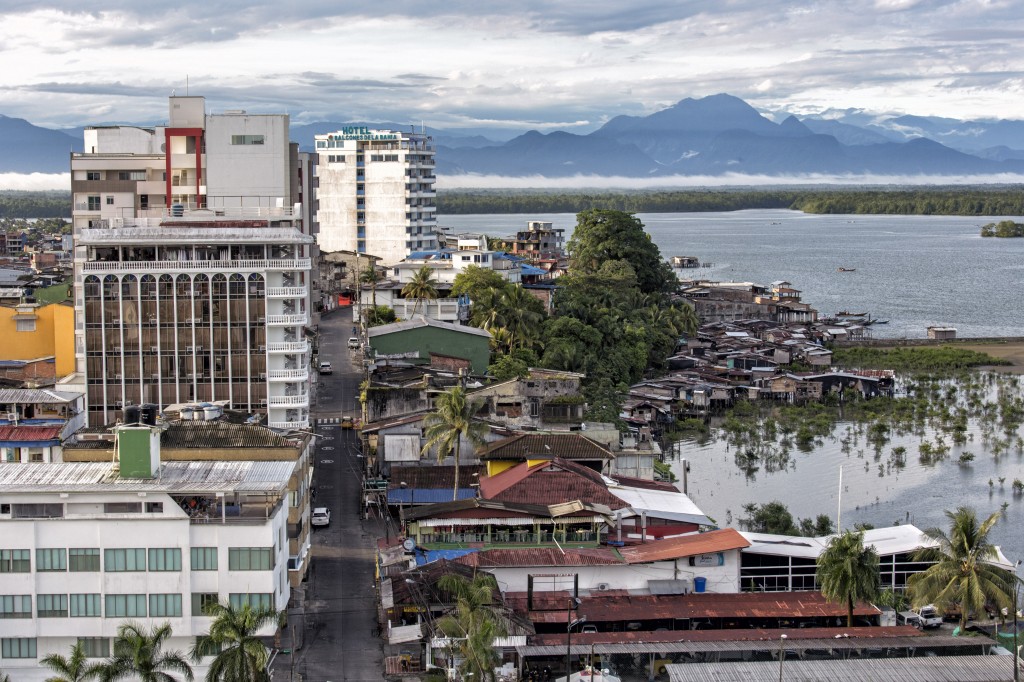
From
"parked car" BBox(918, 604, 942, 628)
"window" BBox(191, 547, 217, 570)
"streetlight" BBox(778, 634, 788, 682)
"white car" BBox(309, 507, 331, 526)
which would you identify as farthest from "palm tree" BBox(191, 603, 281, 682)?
"parked car" BBox(918, 604, 942, 628)

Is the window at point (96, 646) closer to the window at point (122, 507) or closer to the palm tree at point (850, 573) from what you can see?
the window at point (122, 507)

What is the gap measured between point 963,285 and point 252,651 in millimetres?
105567

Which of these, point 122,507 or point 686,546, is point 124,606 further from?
point 686,546

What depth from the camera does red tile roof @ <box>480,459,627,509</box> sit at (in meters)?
30.0

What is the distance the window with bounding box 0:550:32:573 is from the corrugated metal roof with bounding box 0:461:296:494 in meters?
1.01

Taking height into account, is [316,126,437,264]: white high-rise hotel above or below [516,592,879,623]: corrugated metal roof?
above

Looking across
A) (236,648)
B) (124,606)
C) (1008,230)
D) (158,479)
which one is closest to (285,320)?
(158,479)

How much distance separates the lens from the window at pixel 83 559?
2302cm

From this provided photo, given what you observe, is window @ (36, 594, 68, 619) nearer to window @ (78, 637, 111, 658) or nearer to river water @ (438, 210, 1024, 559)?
window @ (78, 637, 111, 658)

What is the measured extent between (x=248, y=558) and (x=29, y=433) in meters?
8.16

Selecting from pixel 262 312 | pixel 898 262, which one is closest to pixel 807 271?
pixel 898 262

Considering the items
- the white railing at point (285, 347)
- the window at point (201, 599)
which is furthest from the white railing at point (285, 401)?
the window at point (201, 599)

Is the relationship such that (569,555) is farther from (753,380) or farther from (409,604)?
(753,380)

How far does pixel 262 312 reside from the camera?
35.5 meters
